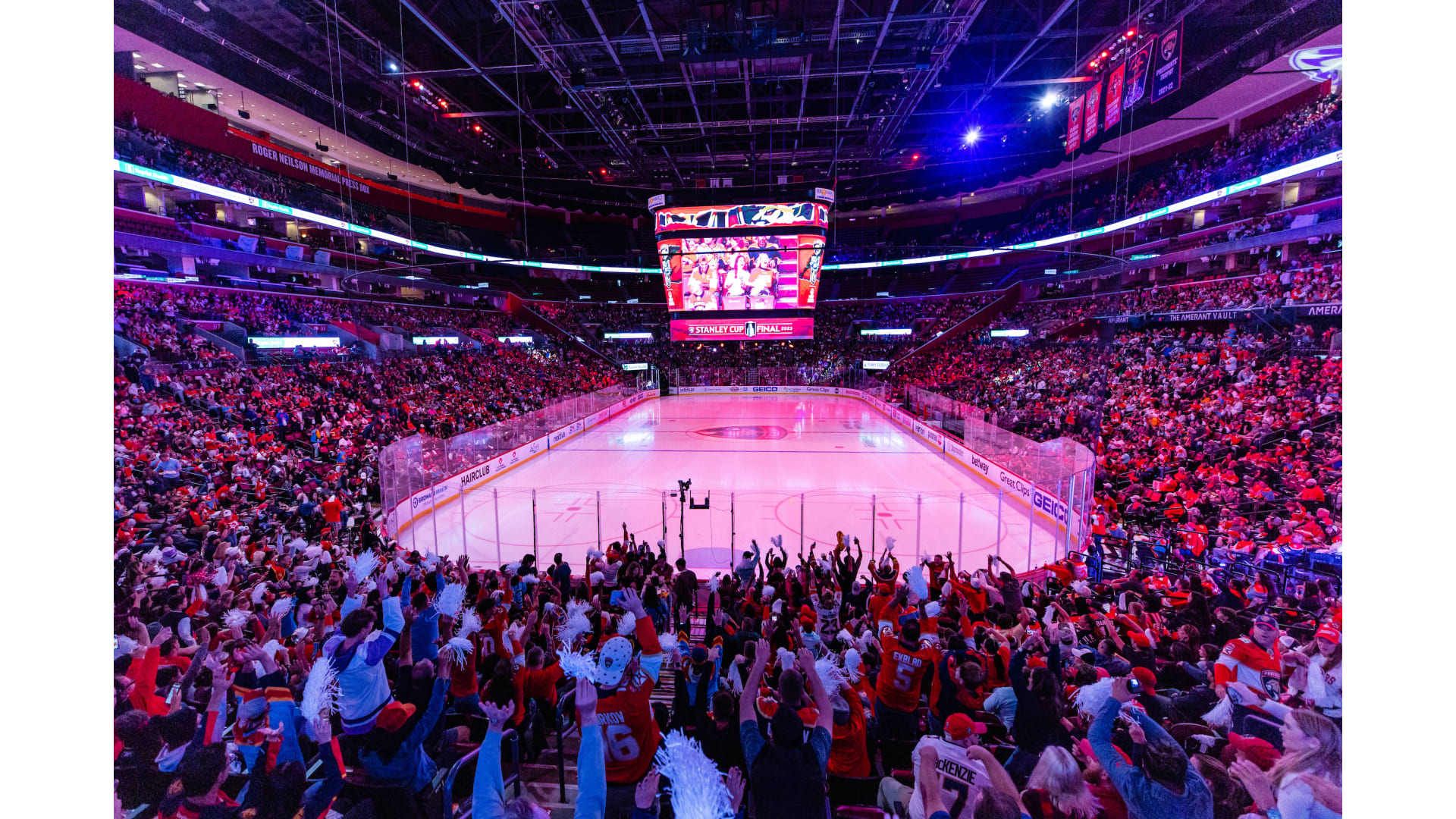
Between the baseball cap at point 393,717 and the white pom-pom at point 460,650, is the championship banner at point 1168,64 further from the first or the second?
the baseball cap at point 393,717

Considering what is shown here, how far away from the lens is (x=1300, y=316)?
639 inches

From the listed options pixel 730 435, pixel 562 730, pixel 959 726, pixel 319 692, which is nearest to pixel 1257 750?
pixel 959 726

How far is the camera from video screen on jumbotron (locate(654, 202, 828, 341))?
21.1 meters

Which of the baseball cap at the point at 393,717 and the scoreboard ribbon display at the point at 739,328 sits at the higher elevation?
the scoreboard ribbon display at the point at 739,328

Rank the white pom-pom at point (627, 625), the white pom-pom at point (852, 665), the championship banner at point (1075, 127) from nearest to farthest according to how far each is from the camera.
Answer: the white pom-pom at point (627, 625) < the white pom-pom at point (852, 665) < the championship banner at point (1075, 127)

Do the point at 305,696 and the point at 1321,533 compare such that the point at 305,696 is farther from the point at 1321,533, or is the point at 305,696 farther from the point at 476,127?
the point at 476,127

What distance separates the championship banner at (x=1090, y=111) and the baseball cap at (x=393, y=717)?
58.8ft

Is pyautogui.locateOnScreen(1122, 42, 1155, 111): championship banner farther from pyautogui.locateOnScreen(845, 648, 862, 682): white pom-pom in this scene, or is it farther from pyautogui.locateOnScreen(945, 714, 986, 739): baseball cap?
pyautogui.locateOnScreen(945, 714, 986, 739): baseball cap

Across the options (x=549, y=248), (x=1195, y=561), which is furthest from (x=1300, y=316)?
(x=549, y=248)

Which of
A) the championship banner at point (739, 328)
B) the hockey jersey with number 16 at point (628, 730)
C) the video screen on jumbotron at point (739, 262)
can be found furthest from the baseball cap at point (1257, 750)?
the championship banner at point (739, 328)

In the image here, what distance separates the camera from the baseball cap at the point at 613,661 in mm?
2838

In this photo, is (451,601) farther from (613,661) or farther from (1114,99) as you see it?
(1114,99)

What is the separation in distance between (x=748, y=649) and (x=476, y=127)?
2642 centimetres

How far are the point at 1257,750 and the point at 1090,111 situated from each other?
1690cm
